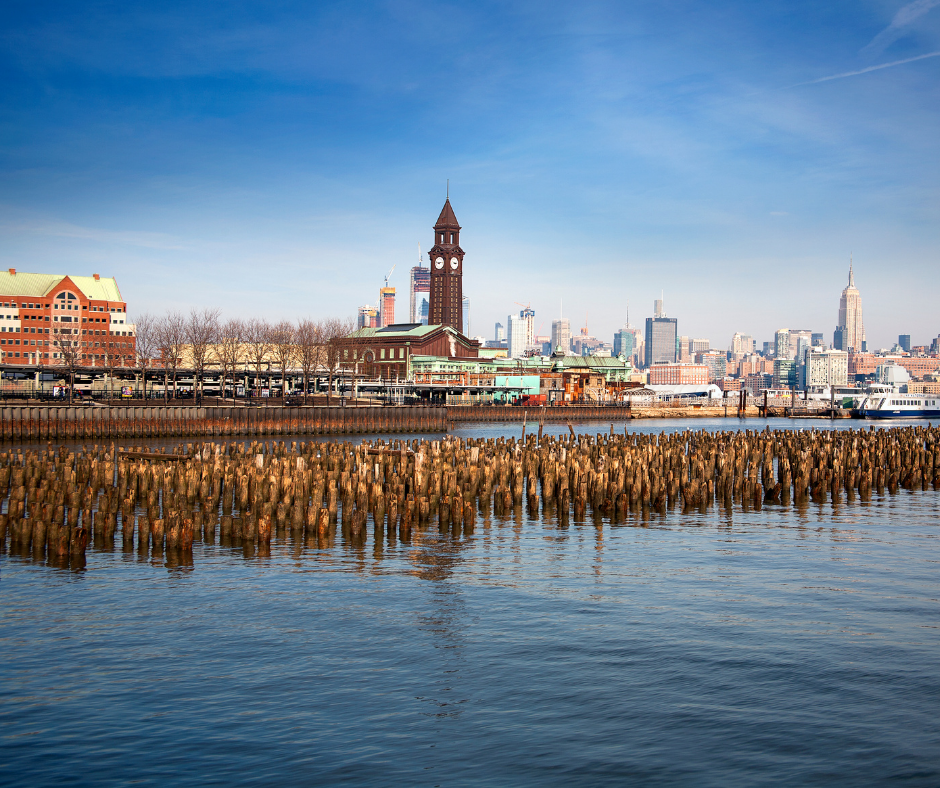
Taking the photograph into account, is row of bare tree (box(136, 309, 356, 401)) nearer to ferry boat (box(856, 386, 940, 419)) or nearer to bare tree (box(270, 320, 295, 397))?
bare tree (box(270, 320, 295, 397))

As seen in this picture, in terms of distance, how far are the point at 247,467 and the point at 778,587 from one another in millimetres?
22056

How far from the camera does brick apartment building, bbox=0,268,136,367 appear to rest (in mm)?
182875

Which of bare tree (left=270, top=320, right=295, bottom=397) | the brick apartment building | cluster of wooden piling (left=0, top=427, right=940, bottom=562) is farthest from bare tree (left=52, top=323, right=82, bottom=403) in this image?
cluster of wooden piling (left=0, top=427, right=940, bottom=562)

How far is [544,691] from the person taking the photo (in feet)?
54.0

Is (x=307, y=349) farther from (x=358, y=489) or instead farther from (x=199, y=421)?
(x=358, y=489)

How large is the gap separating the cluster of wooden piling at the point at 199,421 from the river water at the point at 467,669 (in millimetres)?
52561

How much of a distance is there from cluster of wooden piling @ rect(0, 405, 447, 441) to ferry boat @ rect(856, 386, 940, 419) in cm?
10708

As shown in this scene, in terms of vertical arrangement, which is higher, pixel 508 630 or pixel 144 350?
pixel 144 350

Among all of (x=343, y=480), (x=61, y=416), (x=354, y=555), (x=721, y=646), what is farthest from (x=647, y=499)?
(x=61, y=416)

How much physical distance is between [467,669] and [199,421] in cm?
7100

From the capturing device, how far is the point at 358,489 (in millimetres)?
33344

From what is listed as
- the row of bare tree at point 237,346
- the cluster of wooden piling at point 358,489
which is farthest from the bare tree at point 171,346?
the cluster of wooden piling at point 358,489

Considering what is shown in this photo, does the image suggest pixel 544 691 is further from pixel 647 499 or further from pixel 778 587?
pixel 647 499

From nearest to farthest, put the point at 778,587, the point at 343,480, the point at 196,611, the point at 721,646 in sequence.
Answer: the point at 721,646
the point at 196,611
the point at 778,587
the point at 343,480
